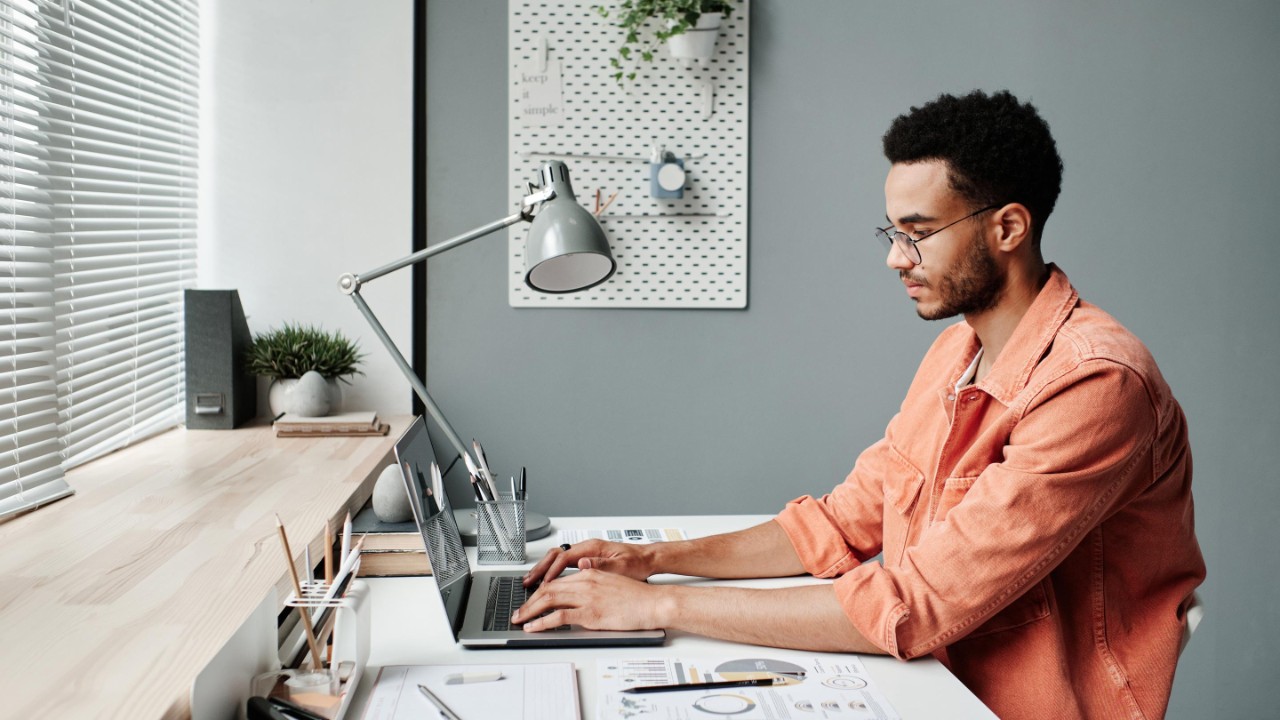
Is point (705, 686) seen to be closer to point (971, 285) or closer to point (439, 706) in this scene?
point (439, 706)

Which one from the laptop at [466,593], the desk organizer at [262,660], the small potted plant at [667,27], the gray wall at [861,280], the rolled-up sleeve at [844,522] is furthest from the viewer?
the gray wall at [861,280]

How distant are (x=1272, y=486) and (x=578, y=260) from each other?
2.20 meters

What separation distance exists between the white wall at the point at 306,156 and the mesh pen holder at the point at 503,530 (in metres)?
1.07

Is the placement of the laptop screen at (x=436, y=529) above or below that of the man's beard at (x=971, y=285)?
below

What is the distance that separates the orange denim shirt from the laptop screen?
1.64 feet

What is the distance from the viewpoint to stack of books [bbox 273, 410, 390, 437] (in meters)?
2.21

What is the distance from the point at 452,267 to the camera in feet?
8.32

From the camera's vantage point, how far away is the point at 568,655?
3.93 feet

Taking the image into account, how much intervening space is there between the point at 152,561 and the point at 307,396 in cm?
99

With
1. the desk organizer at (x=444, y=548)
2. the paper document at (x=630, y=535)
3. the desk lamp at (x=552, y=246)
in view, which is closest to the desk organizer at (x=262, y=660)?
the desk organizer at (x=444, y=548)

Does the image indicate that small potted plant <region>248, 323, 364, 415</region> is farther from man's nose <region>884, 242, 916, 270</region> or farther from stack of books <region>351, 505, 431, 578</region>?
man's nose <region>884, 242, 916, 270</region>

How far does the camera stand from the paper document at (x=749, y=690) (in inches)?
40.8

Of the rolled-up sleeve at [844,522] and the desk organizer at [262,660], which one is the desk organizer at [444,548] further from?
the rolled-up sleeve at [844,522]

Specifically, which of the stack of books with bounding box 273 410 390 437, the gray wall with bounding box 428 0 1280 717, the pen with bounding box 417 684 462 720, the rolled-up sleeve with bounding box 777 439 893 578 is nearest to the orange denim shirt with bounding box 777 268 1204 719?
the rolled-up sleeve with bounding box 777 439 893 578
